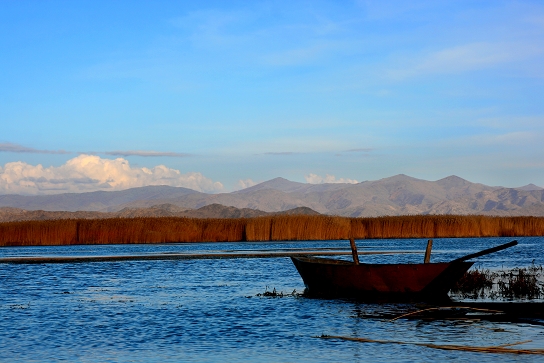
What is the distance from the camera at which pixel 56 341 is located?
14.8 m

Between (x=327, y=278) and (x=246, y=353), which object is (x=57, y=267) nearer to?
(x=327, y=278)

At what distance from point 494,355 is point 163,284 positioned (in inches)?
612

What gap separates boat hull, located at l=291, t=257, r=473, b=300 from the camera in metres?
19.5

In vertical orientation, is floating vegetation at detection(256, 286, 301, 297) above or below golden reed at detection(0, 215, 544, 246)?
below

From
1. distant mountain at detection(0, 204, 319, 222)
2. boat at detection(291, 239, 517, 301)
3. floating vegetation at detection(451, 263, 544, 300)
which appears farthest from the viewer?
distant mountain at detection(0, 204, 319, 222)

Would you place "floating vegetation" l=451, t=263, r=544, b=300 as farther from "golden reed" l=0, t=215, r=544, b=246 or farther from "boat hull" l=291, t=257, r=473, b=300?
"golden reed" l=0, t=215, r=544, b=246

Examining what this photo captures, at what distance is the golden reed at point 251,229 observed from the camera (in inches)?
2009

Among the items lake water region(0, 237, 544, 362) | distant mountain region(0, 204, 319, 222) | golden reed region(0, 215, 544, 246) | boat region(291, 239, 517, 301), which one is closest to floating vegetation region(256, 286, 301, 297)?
lake water region(0, 237, 544, 362)

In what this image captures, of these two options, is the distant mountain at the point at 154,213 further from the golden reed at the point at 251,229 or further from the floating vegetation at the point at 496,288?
the floating vegetation at the point at 496,288

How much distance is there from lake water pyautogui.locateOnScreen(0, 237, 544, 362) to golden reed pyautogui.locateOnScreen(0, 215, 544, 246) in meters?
24.7

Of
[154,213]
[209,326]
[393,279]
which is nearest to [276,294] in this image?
[393,279]

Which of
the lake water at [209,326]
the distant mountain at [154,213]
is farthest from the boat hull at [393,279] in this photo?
the distant mountain at [154,213]

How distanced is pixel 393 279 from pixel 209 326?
592 cm

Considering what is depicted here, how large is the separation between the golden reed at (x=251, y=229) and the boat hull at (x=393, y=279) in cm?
3003
